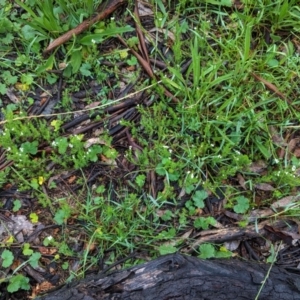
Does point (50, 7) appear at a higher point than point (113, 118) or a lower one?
higher

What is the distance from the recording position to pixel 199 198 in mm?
2578

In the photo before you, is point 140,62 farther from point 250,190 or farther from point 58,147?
point 250,190

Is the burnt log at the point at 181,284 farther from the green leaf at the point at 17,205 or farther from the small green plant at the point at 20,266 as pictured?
the green leaf at the point at 17,205

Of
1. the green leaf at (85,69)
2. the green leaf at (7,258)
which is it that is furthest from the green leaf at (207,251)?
the green leaf at (85,69)

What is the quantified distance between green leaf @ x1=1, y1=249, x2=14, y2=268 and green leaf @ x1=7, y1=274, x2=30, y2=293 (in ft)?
0.28

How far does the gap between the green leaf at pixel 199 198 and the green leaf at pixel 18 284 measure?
3.31ft

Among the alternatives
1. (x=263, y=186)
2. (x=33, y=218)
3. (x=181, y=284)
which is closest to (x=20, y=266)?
(x=33, y=218)

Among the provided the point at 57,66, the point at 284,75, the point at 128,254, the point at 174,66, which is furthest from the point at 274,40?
the point at 128,254

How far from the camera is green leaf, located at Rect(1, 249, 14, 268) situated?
2469mm

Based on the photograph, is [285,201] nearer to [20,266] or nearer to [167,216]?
Answer: [167,216]

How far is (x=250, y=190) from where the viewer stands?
2.62 m

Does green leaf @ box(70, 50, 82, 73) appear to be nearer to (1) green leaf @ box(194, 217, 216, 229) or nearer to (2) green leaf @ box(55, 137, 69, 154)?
(2) green leaf @ box(55, 137, 69, 154)

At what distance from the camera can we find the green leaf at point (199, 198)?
8.43ft

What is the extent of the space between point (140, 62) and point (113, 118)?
40 cm
